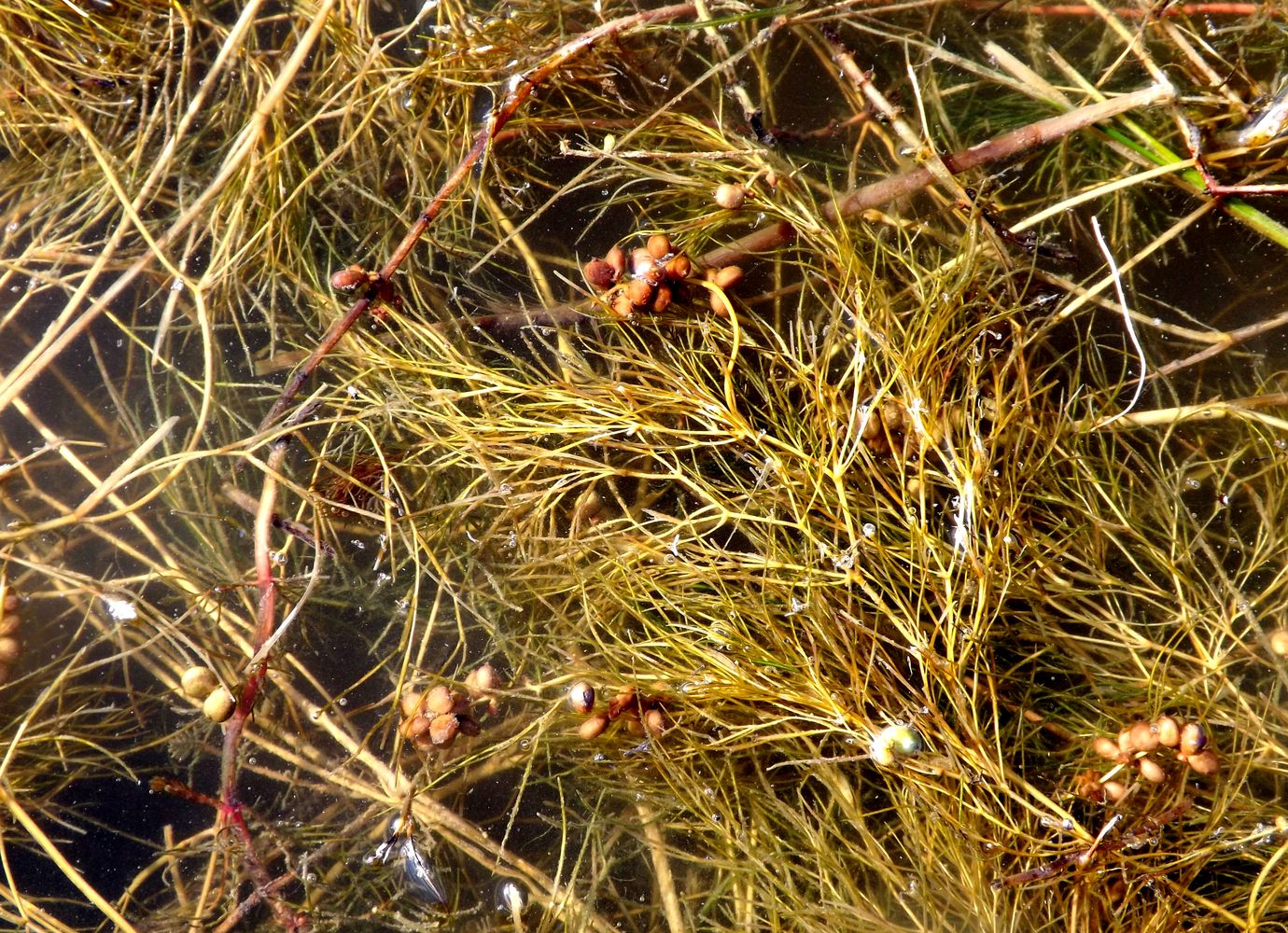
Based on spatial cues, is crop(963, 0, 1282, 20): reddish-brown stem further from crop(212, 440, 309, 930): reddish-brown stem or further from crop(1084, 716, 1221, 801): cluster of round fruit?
crop(212, 440, 309, 930): reddish-brown stem

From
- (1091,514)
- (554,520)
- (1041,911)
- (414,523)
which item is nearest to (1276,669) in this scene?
(1091,514)

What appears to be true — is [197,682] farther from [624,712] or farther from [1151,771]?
[1151,771]

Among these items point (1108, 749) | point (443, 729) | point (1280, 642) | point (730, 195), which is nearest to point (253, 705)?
point (443, 729)

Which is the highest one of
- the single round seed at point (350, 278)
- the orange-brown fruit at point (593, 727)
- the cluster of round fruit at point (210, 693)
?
the single round seed at point (350, 278)

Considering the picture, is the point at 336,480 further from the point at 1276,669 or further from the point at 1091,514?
the point at 1276,669

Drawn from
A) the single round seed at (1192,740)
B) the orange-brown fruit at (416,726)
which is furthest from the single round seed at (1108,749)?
the orange-brown fruit at (416,726)

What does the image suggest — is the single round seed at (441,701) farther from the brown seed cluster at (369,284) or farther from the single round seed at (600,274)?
the single round seed at (600,274)

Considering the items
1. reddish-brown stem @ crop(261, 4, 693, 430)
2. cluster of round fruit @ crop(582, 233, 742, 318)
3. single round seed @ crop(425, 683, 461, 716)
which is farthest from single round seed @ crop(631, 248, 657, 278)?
single round seed @ crop(425, 683, 461, 716)
